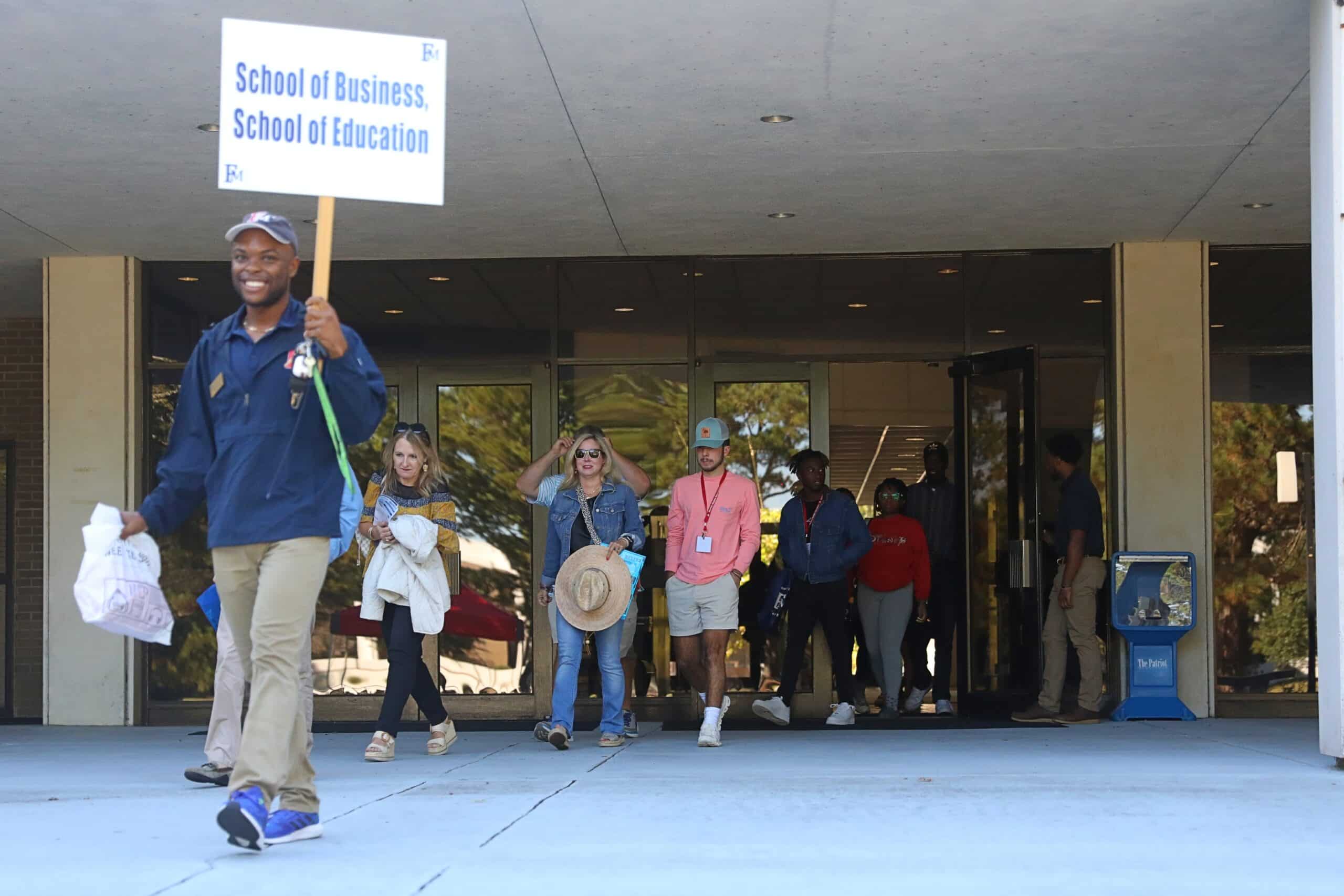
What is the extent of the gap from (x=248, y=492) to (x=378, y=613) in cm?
344

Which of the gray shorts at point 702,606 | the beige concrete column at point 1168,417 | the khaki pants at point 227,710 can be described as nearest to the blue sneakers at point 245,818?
the khaki pants at point 227,710

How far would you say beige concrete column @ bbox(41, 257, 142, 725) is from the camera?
34.3 feet

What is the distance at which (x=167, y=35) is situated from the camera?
653 centimetres

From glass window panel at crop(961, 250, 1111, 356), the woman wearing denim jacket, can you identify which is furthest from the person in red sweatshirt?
the woman wearing denim jacket

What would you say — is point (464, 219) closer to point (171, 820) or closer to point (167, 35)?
point (167, 35)

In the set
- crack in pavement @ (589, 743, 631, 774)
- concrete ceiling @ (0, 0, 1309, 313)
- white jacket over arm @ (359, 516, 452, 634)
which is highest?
concrete ceiling @ (0, 0, 1309, 313)

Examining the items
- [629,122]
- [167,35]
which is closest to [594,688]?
[629,122]

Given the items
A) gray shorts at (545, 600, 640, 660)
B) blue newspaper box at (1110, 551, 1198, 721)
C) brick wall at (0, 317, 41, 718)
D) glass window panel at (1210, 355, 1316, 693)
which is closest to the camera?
gray shorts at (545, 600, 640, 660)

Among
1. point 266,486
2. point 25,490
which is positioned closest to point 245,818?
point 266,486

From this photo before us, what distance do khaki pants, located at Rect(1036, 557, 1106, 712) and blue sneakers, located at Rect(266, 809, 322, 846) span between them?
654 cm

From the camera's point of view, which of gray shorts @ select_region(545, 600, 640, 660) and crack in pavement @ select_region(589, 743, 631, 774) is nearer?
crack in pavement @ select_region(589, 743, 631, 774)

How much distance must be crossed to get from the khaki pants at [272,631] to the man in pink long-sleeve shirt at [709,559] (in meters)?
4.12

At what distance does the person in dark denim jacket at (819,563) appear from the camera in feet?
32.8

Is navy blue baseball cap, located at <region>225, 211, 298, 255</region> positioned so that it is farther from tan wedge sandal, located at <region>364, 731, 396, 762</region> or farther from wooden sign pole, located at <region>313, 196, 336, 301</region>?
tan wedge sandal, located at <region>364, 731, 396, 762</region>
